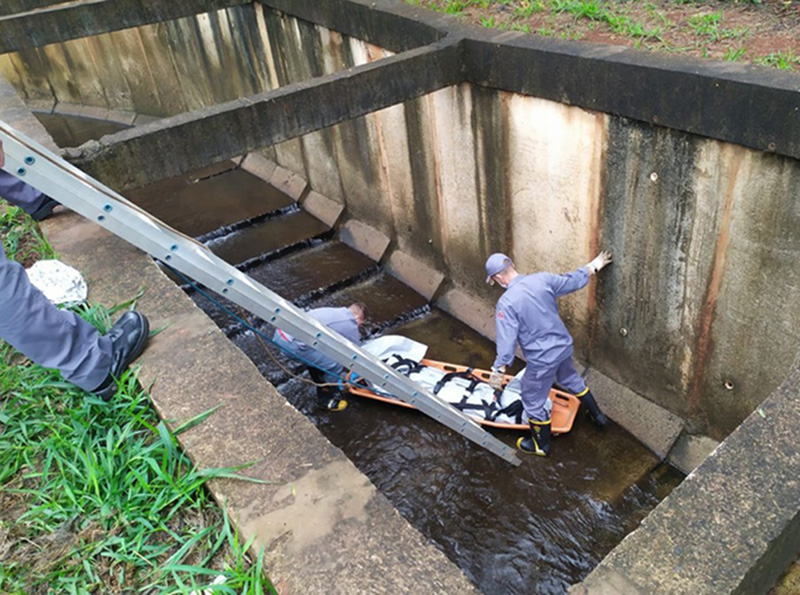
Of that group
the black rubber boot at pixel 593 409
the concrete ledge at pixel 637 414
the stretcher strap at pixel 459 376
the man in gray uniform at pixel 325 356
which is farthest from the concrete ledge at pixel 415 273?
the black rubber boot at pixel 593 409

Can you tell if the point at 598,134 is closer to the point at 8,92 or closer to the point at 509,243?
the point at 509,243

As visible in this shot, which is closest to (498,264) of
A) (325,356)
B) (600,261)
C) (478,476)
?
(600,261)

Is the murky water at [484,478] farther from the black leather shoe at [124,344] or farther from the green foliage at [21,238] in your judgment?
the green foliage at [21,238]

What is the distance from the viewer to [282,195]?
405 inches

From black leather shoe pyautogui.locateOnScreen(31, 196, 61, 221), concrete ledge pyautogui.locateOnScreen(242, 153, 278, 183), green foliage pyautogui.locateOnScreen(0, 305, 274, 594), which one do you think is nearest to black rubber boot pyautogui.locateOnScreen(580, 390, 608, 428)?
green foliage pyautogui.locateOnScreen(0, 305, 274, 594)

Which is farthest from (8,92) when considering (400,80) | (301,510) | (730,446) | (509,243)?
(730,446)

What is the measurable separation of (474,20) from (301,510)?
17.4ft

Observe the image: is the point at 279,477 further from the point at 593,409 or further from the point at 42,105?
the point at 42,105

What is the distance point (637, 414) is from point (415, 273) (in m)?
3.25

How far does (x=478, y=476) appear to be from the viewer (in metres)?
5.54

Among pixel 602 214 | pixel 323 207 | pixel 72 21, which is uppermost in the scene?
pixel 72 21

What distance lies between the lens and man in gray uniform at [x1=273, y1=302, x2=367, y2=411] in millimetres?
5915

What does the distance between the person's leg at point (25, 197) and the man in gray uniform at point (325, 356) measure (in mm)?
2073

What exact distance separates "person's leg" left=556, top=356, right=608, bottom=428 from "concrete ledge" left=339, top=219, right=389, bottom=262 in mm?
3426
